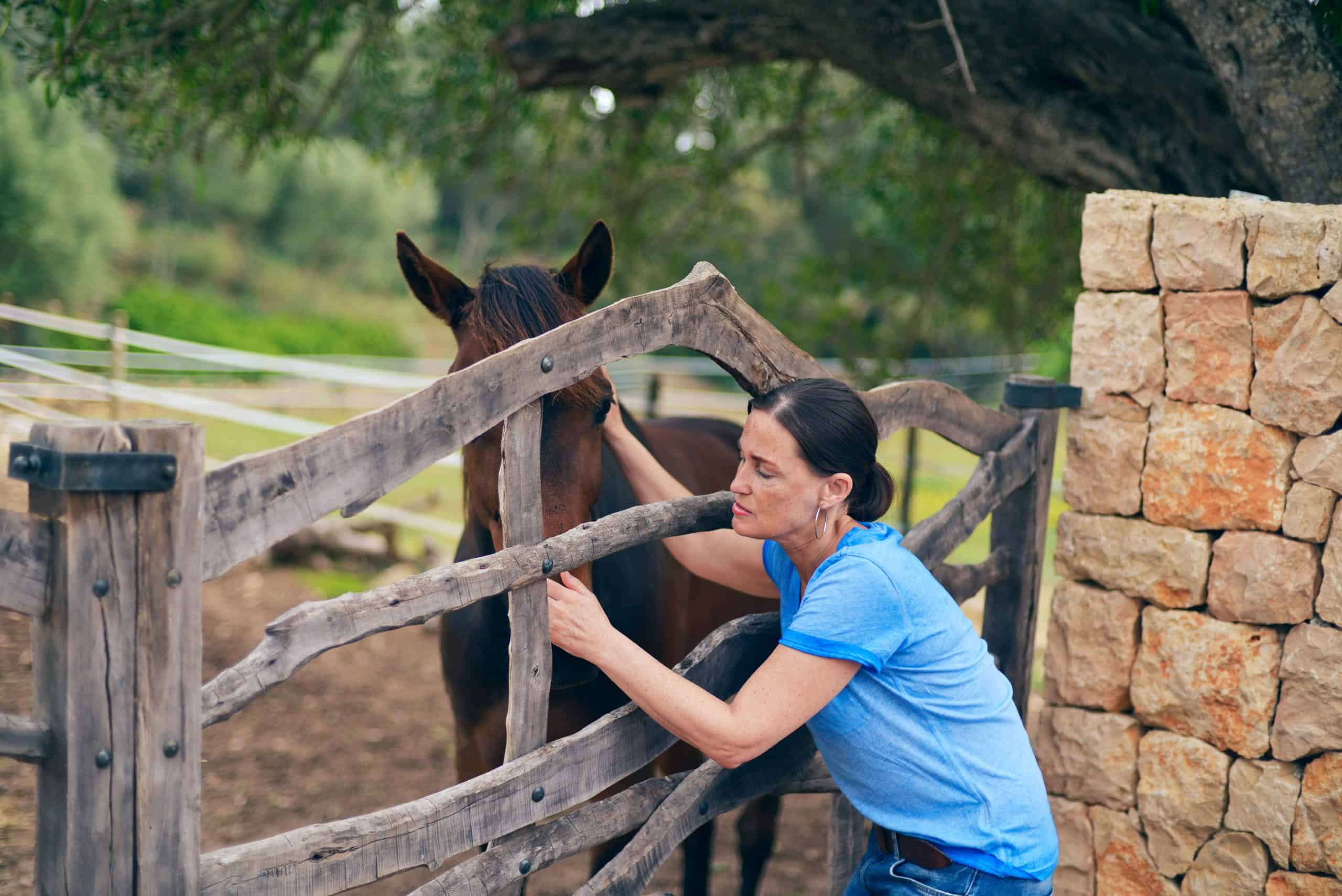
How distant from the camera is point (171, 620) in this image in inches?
55.4

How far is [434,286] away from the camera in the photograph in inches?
103

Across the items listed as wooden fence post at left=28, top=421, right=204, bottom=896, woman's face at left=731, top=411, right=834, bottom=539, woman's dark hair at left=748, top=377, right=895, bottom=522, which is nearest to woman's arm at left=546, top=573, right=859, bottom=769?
woman's face at left=731, top=411, right=834, bottom=539

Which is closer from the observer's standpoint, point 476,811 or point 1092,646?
point 476,811

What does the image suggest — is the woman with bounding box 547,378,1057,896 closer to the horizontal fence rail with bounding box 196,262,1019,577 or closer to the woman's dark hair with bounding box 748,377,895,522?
the woman's dark hair with bounding box 748,377,895,522

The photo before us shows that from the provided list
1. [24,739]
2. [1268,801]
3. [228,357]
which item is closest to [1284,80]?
[1268,801]

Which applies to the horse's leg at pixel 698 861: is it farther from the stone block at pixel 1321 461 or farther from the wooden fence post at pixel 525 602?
the stone block at pixel 1321 461

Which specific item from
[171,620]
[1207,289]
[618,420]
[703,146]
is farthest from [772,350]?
[703,146]

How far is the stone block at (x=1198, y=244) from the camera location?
8.86 ft

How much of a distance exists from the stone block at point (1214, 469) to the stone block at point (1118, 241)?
1.22ft

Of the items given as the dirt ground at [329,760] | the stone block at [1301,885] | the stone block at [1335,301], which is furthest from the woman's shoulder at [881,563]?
the dirt ground at [329,760]

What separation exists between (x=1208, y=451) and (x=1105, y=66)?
1877 mm

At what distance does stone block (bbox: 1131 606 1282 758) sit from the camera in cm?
271

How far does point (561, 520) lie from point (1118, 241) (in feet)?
5.95

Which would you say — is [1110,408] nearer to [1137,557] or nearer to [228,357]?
[1137,557]
